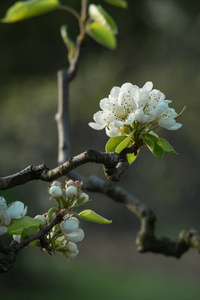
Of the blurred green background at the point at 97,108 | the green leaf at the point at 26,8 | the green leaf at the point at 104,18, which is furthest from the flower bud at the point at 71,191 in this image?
the blurred green background at the point at 97,108

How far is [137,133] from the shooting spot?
64 centimetres

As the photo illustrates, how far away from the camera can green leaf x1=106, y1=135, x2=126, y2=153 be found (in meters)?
0.64

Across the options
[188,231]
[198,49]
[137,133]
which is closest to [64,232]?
[137,133]

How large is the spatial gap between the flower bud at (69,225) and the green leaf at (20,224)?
4cm

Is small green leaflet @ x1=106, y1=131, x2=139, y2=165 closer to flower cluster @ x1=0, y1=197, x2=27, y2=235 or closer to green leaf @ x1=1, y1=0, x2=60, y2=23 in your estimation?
flower cluster @ x1=0, y1=197, x2=27, y2=235

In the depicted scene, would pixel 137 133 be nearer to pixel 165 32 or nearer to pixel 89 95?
pixel 89 95

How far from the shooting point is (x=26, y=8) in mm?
1047

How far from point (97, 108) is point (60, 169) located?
5.06m

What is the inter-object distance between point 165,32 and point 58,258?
11.3 feet

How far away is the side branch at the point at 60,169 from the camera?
1.78 ft

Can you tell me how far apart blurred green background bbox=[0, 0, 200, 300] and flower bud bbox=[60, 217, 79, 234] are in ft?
13.5

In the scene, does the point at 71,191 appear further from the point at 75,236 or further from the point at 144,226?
the point at 144,226

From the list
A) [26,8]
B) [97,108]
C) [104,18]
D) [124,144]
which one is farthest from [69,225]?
[97,108]

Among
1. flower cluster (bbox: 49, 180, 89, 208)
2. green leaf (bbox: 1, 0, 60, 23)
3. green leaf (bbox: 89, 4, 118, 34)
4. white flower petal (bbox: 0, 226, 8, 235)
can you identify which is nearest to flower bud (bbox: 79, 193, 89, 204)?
flower cluster (bbox: 49, 180, 89, 208)
